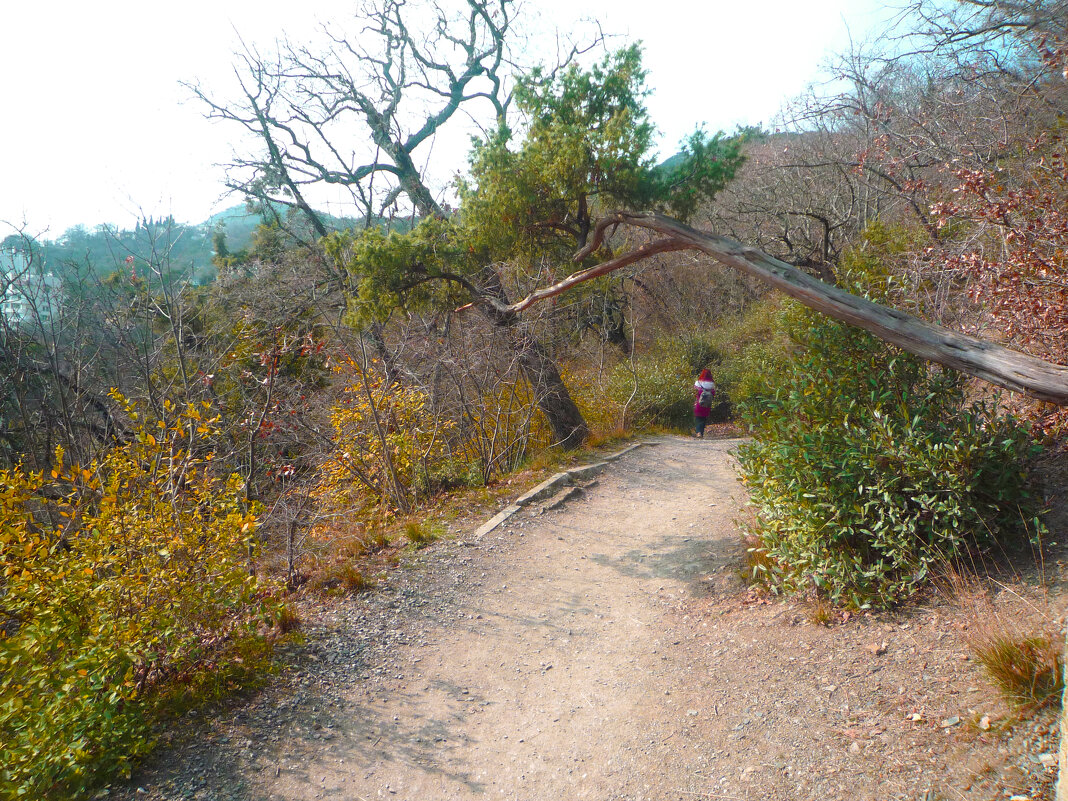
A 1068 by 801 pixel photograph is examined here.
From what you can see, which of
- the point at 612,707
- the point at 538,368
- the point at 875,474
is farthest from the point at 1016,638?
the point at 538,368

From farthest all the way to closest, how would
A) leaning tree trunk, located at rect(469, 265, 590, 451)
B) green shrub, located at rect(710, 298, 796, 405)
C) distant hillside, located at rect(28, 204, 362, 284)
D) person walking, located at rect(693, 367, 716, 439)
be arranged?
green shrub, located at rect(710, 298, 796, 405) < person walking, located at rect(693, 367, 716, 439) < leaning tree trunk, located at rect(469, 265, 590, 451) < distant hillside, located at rect(28, 204, 362, 284)

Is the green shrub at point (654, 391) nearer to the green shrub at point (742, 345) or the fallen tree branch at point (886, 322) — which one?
the green shrub at point (742, 345)

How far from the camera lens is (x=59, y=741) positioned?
2.83m

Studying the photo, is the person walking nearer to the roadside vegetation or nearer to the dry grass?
the roadside vegetation

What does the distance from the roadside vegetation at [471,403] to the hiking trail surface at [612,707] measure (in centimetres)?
33

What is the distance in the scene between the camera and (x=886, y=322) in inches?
167

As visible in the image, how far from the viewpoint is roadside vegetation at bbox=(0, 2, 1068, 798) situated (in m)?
3.59

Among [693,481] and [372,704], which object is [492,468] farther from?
[372,704]

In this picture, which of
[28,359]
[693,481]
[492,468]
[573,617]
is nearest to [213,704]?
[573,617]

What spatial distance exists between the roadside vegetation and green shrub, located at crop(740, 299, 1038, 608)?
0.03 metres

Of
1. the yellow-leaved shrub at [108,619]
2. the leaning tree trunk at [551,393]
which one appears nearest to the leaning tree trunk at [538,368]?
the leaning tree trunk at [551,393]

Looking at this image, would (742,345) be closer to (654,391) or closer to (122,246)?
(654,391)

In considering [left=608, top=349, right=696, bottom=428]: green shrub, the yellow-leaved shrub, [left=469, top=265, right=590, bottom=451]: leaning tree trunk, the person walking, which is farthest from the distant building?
the person walking

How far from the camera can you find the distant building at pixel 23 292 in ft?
24.6
